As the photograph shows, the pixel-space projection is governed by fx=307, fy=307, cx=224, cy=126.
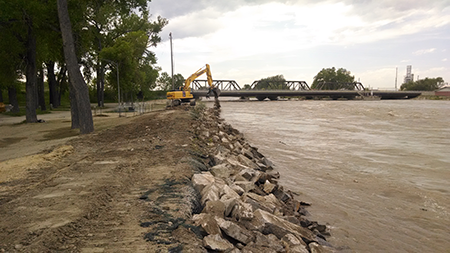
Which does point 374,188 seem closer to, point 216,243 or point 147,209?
point 216,243

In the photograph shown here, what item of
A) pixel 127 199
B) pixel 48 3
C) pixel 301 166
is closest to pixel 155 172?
pixel 127 199

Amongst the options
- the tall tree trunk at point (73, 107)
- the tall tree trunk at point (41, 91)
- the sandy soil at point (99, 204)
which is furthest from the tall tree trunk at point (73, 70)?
A: the tall tree trunk at point (41, 91)

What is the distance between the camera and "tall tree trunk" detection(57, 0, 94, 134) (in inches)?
586

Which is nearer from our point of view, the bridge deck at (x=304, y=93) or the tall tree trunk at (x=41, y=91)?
the tall tree trunk at (x=41, y=91)

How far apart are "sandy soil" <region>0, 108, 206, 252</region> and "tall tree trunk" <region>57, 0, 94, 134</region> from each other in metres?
6.57

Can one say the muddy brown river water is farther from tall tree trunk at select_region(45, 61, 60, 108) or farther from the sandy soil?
tall tree trunk at select_region(45, 61, 60, 108)

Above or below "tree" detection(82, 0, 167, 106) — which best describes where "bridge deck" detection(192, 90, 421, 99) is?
below

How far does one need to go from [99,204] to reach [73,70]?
12358 mm

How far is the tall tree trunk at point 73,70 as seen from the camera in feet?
48.9

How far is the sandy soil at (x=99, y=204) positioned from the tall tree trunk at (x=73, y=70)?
657 cm

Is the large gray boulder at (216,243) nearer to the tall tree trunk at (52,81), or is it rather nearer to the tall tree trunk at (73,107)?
the tall tree trunk at (73,107)

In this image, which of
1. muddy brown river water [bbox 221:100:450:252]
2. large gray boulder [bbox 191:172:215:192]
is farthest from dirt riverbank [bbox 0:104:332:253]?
muddy brown river water [bbox 221:100:450:252]

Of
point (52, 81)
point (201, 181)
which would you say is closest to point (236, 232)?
point (201, 181)

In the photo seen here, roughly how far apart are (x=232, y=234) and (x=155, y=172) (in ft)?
10.8
